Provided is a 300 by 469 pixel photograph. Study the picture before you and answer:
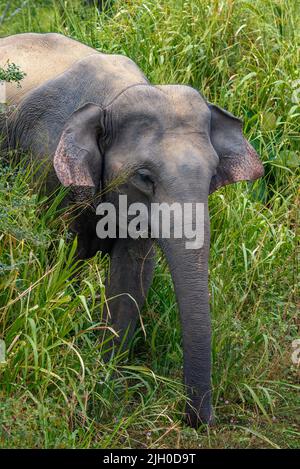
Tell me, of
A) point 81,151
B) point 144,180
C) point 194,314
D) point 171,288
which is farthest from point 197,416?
point 81,151

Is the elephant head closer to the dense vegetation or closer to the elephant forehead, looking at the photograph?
the elephant forehead

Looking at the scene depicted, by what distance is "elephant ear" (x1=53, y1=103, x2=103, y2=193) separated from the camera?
21.8 ft

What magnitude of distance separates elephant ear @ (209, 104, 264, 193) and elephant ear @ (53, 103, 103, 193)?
0.72 meters

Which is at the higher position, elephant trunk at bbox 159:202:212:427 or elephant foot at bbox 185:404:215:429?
elephant trunk at bbox 159:202:212:427

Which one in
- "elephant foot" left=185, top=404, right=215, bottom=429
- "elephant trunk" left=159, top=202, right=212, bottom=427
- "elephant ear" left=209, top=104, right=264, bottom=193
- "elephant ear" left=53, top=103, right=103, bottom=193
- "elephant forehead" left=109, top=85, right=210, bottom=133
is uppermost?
"elephant forehead" left=109, top=85, right=210, bottom=133

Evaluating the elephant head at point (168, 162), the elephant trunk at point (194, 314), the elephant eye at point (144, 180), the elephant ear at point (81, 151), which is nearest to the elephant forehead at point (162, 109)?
the elephant head at point (168, 162)

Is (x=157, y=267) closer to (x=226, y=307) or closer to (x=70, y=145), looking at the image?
(x=226, y=307)

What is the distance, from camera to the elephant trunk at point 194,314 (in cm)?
622

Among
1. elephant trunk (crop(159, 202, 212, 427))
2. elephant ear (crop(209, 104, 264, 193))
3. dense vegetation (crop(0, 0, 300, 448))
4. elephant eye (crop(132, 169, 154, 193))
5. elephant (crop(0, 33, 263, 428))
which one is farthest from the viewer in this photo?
elephant ear (crop(209, 104, 264, 193))

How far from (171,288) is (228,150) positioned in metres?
1.00

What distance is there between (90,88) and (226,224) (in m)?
1.60

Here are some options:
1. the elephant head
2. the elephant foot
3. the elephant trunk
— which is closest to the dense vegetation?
the elephant foot

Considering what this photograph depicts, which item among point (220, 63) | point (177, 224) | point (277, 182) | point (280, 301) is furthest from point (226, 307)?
point (220, 63)

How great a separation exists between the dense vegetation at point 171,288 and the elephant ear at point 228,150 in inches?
27.6
